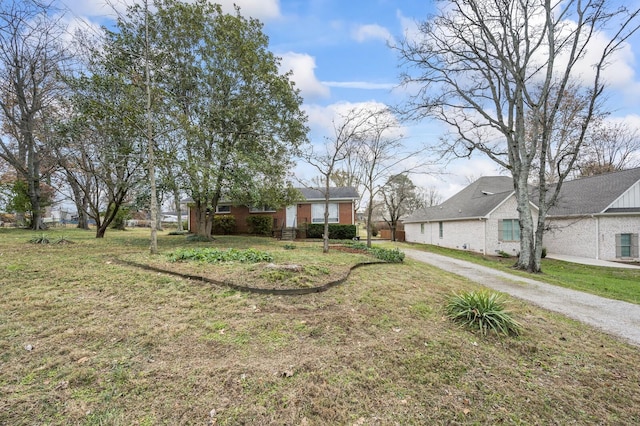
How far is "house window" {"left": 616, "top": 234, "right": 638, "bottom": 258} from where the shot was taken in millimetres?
14047

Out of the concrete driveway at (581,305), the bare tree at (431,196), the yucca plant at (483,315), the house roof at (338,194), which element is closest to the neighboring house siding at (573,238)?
the concrete driveway at (581,305)

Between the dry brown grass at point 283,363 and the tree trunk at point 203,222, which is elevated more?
the tree trunk at point 203,222

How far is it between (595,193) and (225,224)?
80.1 ft

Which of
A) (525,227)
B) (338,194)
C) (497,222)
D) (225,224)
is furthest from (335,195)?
(525,227)

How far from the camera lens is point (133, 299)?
4453mm

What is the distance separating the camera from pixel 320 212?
71.1ft

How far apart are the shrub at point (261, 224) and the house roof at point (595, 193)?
1728 centimetres

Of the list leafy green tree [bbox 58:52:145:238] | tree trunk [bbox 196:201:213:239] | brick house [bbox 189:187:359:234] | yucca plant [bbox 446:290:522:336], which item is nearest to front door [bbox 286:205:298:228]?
brick house [bbox 189:187:359:234]

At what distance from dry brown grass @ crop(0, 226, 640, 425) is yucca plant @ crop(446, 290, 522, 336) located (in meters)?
0.19

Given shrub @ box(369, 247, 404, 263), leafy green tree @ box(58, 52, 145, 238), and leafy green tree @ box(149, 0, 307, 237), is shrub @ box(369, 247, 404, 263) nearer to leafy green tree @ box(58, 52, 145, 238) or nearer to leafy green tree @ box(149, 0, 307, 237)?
leafy green tree @ box(149, 0, 307, 237)

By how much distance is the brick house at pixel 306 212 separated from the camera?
2127 cm

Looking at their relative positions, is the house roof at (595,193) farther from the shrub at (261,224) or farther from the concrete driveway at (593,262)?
the shrub at (261,224)

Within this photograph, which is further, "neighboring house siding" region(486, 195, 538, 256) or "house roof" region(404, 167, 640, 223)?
"neighboring house siding" region(486, 195, 538, 256)

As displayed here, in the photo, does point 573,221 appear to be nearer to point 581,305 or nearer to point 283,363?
point 581,305
